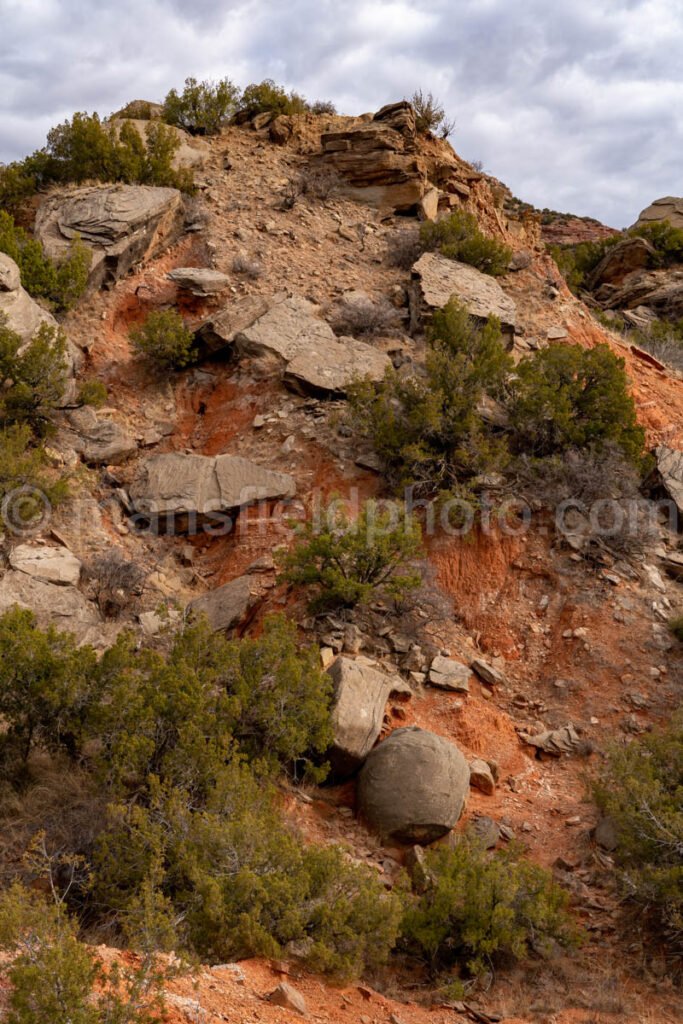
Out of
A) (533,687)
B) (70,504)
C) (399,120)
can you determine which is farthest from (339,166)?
(533,687)

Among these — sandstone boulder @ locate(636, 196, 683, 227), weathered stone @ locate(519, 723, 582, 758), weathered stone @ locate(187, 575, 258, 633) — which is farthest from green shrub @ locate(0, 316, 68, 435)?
sandstone boulder @ locate(636, 196, 683, 227)

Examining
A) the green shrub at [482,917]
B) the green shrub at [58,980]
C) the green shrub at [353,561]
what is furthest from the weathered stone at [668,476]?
the green shrub at [58,980]

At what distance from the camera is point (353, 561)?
9.59m

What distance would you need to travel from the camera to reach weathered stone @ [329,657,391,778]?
7930mm

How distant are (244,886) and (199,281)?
1202 cm

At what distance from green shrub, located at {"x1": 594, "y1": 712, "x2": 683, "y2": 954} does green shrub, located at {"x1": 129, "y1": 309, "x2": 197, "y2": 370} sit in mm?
9576

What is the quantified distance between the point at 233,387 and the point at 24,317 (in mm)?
3389

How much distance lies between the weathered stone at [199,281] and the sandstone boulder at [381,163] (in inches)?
222

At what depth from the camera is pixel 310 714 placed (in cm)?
761

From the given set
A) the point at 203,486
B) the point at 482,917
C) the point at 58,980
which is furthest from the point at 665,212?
the point at 58,980

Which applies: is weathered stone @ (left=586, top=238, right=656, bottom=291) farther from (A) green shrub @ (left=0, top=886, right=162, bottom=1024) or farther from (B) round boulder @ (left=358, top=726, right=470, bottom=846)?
(A) green shrub @ (left=0, top=886, right=162, bottom=1024)

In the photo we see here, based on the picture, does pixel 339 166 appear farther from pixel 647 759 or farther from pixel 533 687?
pixel 647 759

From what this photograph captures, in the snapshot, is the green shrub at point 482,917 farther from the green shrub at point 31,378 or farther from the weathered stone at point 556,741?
the green shrub at point 31,378

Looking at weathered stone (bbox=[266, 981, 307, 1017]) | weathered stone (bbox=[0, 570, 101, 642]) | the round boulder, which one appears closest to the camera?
weathered stone (bbox=[266, 981, 307, 1017])
